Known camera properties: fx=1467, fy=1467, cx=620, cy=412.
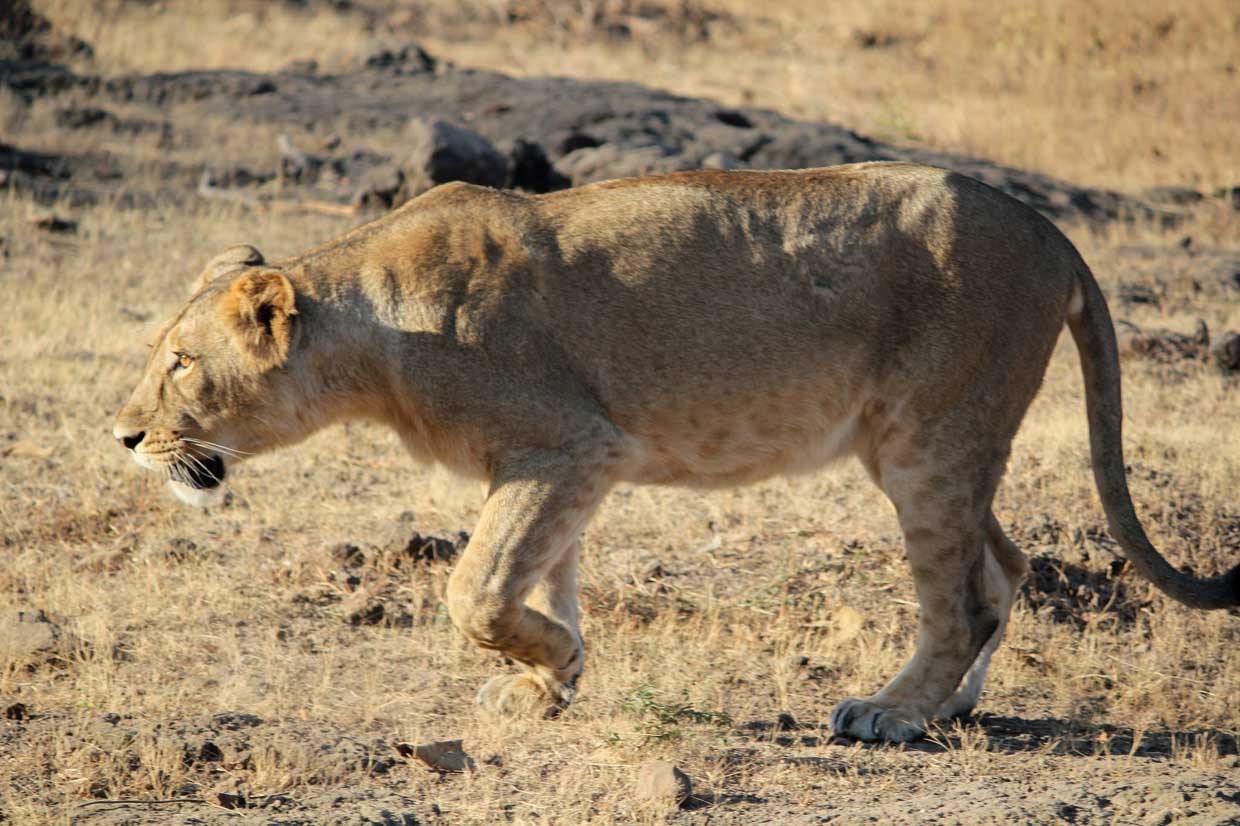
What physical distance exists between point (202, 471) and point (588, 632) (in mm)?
1652

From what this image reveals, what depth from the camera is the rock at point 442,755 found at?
4.41 m

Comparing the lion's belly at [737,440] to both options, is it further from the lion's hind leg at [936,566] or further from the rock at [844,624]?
the rock at [844,624]

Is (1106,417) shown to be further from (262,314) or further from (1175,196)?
(1175,196)

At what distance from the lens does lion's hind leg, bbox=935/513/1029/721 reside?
5.09m

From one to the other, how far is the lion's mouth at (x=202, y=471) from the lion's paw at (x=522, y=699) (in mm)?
1139

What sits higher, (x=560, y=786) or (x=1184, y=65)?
(x=1184, y=65)

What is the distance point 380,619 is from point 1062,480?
3.24m

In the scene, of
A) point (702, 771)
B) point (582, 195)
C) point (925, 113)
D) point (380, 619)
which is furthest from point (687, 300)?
point (925, 113)

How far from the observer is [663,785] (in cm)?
420

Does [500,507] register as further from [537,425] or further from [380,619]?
[380,619]

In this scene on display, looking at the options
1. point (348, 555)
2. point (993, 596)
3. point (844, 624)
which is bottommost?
point (348, 555)

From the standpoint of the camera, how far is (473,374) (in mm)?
4492

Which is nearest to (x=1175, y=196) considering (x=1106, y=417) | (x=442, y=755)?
(x=1106, y=417)

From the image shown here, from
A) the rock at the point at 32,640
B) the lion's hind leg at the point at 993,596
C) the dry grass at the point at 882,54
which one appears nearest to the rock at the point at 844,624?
the lion's hind leg at the point at 993,596
